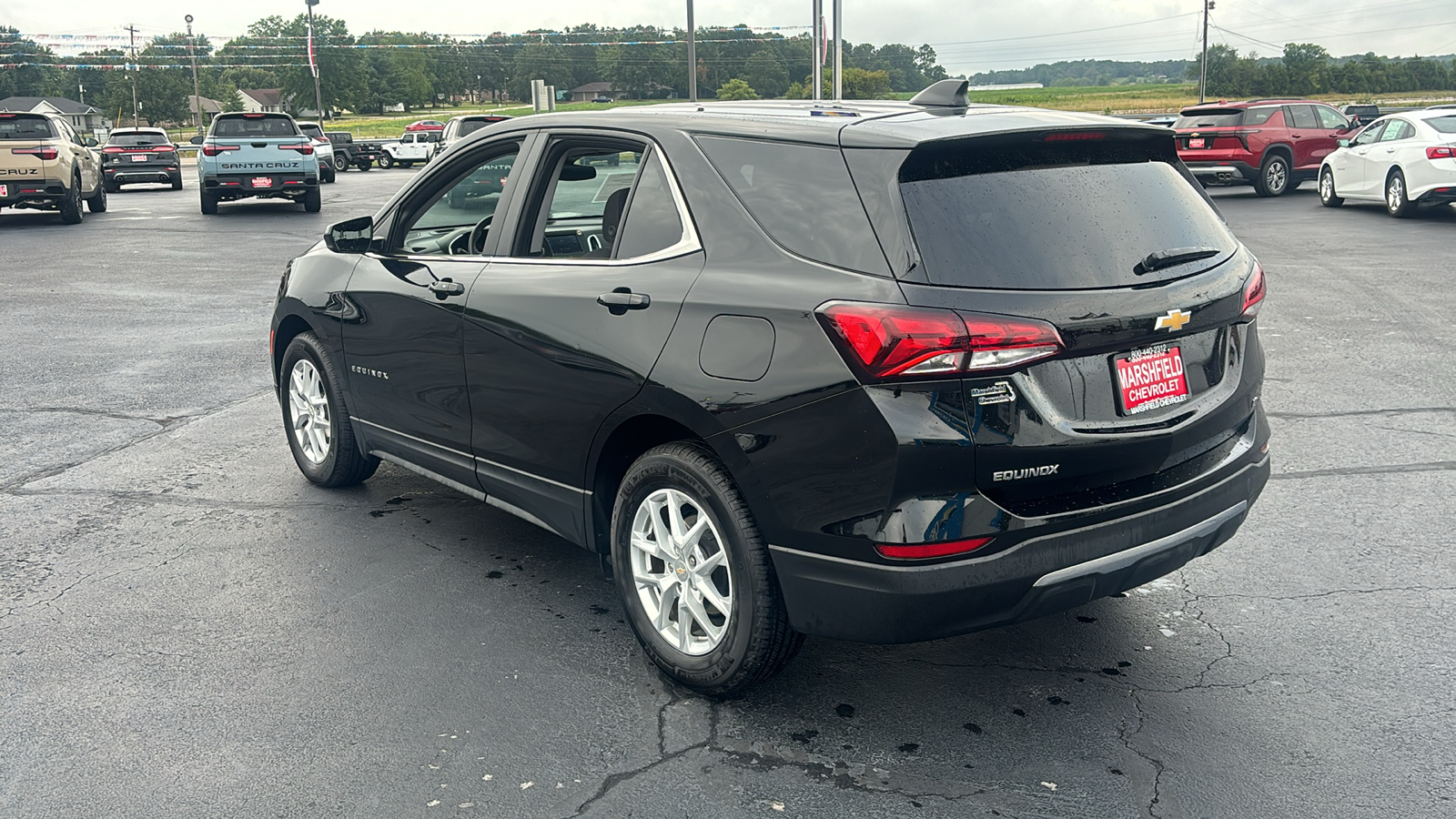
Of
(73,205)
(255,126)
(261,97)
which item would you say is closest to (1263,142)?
(255,126)

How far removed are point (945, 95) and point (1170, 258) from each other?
2.95 feet

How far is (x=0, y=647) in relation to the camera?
4.16 m

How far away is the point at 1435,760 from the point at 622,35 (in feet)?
330

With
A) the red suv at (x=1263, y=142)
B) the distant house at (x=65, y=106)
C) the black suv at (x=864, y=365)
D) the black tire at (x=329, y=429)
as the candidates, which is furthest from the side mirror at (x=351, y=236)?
the distant house at (x=65, y=106)

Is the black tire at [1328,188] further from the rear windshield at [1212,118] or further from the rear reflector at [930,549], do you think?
the rear reflector at [930,549]

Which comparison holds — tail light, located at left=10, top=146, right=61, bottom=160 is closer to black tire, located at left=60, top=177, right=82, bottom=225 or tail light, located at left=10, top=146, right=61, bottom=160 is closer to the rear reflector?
black tire, located at left=60, top=177, right=82, bottom=225

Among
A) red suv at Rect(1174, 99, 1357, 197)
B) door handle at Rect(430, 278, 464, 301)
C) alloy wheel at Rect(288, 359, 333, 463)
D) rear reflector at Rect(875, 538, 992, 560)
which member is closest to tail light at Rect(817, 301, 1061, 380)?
rear reflector at Rect(875, 538, 992, 560)

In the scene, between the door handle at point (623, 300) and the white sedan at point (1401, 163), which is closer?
the door handle at point (623, 300)

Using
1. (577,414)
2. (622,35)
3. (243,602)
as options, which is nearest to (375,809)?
(577,414)

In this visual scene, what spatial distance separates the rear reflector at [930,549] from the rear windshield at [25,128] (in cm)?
2158

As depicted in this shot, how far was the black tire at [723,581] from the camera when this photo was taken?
11.3 feet

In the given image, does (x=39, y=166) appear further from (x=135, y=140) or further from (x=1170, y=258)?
(x=1170, y=258)

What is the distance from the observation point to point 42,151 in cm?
2048

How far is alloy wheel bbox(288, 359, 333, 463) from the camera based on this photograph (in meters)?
5.77
